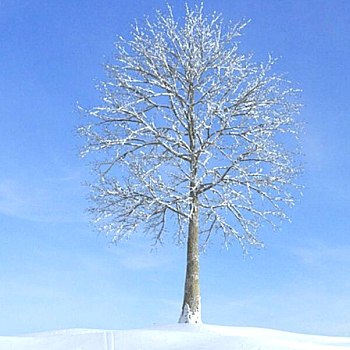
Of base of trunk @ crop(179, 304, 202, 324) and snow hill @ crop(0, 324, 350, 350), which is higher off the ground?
base of trunk @ crop(179, 304, 202, 324)

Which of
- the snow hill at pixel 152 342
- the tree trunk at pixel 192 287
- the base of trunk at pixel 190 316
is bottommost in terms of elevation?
the snow hill at pixel 152 342

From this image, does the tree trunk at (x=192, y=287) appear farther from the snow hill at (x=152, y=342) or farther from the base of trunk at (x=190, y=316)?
the snow hill at (x=152, y=342)

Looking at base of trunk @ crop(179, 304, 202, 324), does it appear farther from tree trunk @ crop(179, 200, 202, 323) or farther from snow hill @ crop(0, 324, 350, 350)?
snow hill @ crop(0, 324, 350, 350)

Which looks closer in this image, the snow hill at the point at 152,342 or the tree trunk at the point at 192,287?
the snow hill at the point at 152,342

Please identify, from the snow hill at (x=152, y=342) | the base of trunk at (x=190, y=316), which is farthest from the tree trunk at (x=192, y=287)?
the snow hill at (x=152, y=342)

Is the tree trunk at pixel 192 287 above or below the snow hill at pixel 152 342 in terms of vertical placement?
above

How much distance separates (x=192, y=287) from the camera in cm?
1368

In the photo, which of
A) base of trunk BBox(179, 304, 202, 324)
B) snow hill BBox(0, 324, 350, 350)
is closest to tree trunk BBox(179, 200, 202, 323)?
base of trunk BBox(179, 304, 202, 324)

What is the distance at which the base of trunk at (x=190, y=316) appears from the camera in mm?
13484

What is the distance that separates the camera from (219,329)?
1249 cm

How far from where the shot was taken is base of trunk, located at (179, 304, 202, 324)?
1348cm

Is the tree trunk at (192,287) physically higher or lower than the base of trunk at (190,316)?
higher

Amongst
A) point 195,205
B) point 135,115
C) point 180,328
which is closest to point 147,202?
point 195,205

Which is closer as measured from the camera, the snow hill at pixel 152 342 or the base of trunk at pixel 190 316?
the snow hill at pixel 152 342
